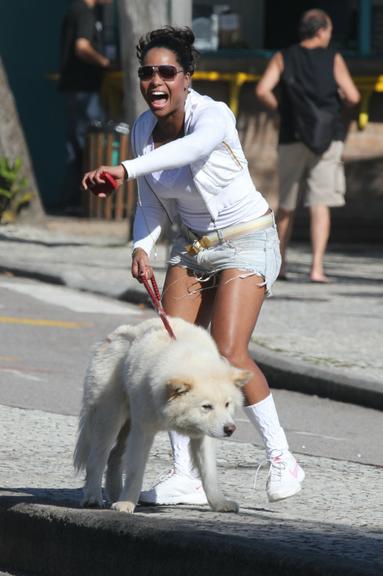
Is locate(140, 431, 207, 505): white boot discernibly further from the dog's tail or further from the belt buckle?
the belt buckle

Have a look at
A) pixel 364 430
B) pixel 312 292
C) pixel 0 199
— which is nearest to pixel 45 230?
pixel 0 199

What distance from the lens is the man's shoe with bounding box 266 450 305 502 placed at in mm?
6504

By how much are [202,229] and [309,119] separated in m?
7.33

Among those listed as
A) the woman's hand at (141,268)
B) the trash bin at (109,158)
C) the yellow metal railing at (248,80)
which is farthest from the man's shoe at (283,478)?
the trash bin at (109,158)

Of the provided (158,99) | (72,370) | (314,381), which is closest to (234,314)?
(158,99)

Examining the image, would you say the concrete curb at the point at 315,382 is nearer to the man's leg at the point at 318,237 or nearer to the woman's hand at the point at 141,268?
the woman's hand at the point at 141,268

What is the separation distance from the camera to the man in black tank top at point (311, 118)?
1373 centimetres

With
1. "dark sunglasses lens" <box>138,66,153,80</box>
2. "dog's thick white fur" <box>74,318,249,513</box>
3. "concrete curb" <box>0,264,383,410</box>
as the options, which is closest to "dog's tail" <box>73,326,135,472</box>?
"dog's thick white fur" <box>74,318,249,513</box>

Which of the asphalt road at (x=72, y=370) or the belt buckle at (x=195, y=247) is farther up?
the belt buckle at (x=195, y=247)

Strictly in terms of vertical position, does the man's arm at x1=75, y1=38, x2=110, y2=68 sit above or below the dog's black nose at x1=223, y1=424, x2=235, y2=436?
below

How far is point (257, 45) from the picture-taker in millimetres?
18875

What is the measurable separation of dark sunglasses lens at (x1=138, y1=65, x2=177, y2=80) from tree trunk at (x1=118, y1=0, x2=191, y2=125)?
338 inches

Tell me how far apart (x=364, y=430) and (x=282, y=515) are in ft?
8.50

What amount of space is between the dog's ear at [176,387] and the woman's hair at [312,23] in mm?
8320
